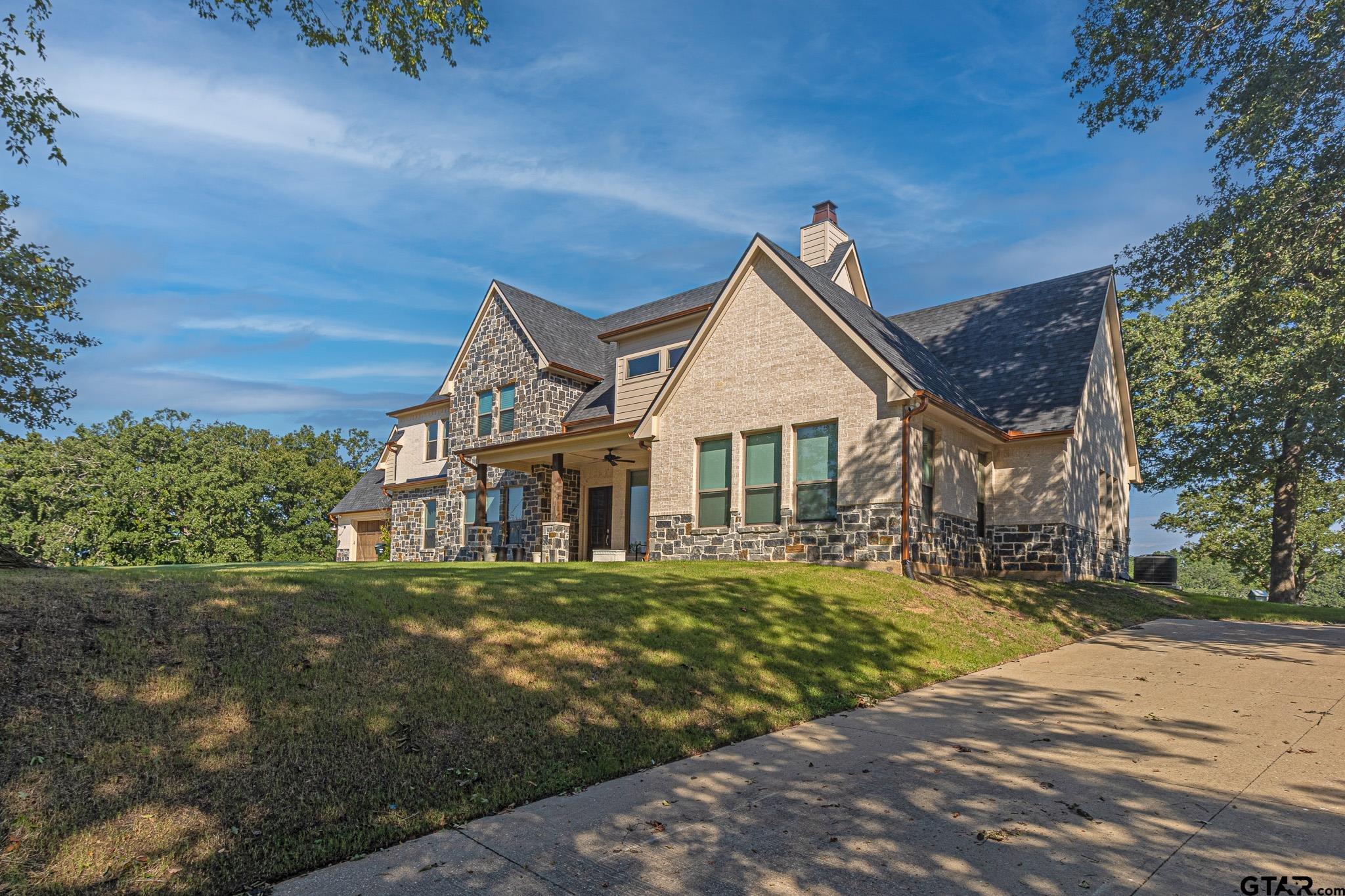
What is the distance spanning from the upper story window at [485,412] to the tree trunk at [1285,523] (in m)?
24.4

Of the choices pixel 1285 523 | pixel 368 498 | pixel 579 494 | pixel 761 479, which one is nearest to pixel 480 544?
pixel 579 494

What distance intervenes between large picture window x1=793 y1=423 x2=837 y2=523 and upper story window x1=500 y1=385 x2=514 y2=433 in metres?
11.4

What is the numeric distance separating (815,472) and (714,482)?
2.40 meters

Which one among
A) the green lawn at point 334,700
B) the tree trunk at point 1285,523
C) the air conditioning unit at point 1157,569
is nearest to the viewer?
the green lawn at point 334,700

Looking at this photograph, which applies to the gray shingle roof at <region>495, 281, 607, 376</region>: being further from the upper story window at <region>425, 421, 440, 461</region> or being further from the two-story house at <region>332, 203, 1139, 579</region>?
the upper story window at <region>425, 421, 440, 461</region>

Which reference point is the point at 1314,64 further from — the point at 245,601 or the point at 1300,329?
the point at 245,601

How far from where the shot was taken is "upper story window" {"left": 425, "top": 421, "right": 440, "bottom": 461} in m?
27.3

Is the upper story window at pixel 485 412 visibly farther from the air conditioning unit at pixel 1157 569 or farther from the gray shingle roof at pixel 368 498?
the air conditioning unit at pixel 1157 569

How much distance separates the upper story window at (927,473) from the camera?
1401 centimetres

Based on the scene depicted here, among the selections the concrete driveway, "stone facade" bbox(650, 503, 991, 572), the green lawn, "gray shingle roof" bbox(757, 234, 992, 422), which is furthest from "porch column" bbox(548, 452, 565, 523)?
the concrete driveway

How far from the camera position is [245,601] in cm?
604

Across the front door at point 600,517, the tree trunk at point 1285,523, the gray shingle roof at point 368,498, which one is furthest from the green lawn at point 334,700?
the gray shingle roof at point 368,498

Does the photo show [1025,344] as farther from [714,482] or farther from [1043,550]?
[714,482]

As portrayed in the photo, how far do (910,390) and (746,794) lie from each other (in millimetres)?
9727
